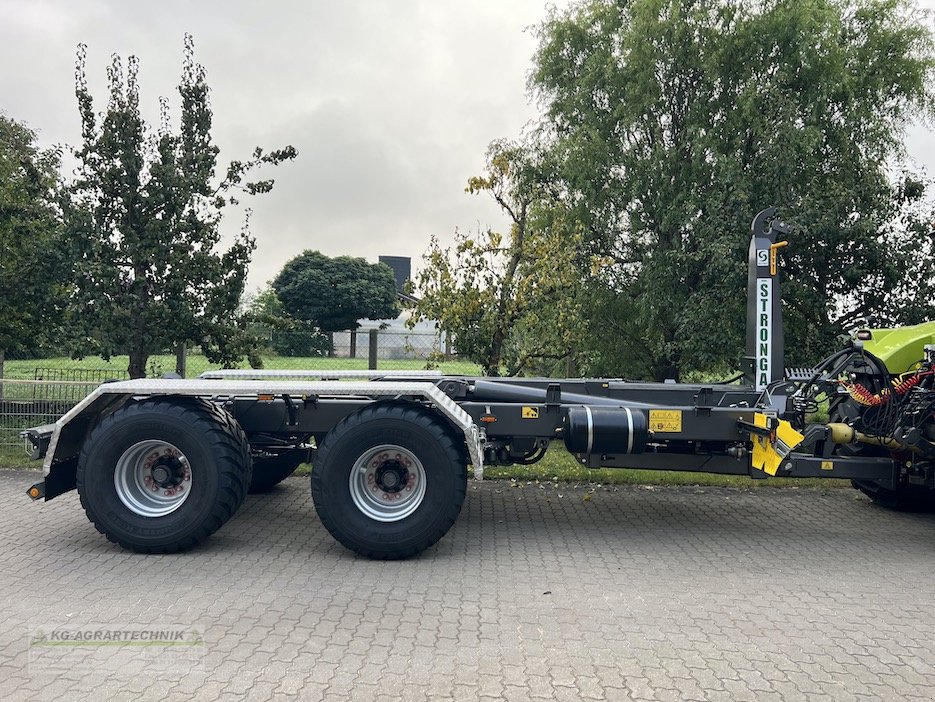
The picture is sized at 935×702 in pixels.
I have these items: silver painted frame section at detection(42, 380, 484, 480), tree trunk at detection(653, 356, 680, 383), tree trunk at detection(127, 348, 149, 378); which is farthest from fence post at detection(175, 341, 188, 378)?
tree trunk at detection(653, 356, 680, 383)

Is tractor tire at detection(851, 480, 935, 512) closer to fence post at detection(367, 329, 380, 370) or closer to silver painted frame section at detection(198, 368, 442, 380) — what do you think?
silver painted frame section at detection(198, 368, 442, 380)

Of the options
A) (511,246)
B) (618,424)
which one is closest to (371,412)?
(618,424)

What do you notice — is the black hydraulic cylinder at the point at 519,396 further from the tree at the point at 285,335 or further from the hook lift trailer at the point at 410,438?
the tree at the point at 285,335

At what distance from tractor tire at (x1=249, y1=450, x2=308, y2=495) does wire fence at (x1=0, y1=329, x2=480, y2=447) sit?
254 centimetres

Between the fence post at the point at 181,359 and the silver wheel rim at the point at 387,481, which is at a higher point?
the fence post at the point at 181,359

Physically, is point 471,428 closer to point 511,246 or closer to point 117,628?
point 117,628

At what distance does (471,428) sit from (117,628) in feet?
8.52

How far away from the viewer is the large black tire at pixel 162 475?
18.1ft

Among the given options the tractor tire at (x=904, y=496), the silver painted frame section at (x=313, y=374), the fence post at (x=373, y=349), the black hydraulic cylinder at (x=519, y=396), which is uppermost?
the fence post at (x=373, y=349)

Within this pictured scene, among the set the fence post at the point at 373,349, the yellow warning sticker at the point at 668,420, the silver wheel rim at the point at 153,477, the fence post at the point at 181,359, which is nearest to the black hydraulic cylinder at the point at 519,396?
the yellow warning sticker at the point at 668,420

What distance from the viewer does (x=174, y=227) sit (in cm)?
966

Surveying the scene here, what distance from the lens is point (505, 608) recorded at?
4566 millimetres

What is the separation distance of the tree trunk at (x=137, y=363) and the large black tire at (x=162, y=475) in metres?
4.82

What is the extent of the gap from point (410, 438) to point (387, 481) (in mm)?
393
